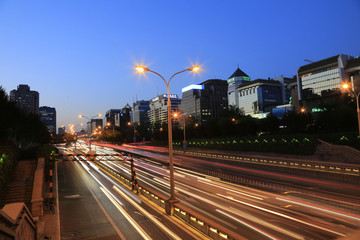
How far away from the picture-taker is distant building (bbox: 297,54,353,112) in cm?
9713

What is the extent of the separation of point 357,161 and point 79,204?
33820 millimetres

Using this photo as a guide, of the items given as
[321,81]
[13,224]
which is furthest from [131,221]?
[321,81]

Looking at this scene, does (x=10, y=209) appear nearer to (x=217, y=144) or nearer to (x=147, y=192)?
(x=147, y=192)

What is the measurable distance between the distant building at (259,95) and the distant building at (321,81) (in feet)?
164

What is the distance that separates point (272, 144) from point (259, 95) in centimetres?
13392

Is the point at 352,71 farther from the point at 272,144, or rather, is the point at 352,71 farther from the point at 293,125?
the point at 272,144

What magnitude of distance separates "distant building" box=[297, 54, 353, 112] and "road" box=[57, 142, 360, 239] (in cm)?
8824

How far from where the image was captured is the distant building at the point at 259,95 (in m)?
169

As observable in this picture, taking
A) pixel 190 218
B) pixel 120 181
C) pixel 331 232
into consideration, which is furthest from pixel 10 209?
pixel 120 181

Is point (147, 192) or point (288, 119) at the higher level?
point (288, 119)

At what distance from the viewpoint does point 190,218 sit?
1245 centimetres

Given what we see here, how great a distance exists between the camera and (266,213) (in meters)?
14.0

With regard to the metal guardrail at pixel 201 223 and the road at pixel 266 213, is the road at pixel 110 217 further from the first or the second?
the road at pixel 266 213

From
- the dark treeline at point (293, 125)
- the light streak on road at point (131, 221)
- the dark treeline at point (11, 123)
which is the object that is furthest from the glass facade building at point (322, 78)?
the dark treeline at point (11, 123)
